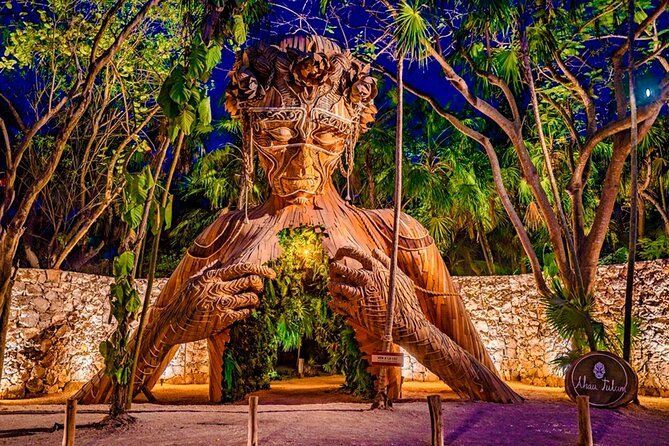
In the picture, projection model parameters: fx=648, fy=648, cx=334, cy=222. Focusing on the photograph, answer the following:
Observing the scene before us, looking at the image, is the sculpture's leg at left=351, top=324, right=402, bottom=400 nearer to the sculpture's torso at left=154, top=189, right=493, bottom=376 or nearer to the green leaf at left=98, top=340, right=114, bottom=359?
the sculpture's torso at left=154, top=189, right=493, bottom=376

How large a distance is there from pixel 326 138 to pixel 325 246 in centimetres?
139

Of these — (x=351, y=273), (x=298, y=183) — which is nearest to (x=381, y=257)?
(x=351, y=273)

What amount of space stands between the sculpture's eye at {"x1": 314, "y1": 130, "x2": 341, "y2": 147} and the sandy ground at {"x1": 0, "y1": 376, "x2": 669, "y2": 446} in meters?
3.21

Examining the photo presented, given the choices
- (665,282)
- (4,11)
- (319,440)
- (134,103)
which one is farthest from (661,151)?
(4,11)

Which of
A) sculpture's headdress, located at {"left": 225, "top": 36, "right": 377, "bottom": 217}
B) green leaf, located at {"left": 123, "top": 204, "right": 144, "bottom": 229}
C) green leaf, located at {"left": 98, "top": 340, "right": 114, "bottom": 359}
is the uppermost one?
sculpture's headdress, located at {"left": 225, "top": 36, "right": 377, "bottom": 217}

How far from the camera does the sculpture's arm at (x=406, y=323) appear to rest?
24.0 ft

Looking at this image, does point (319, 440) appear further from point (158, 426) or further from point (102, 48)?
point (102, 48)

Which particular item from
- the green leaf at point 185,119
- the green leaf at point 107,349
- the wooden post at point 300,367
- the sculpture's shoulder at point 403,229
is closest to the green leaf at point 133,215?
the green leaf at point 185,119

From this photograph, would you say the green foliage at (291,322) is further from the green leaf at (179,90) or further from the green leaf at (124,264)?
the green leaf at (179,90)

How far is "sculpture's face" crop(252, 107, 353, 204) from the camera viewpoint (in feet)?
26.5

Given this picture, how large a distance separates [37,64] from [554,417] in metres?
11.5

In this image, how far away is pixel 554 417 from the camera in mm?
7094

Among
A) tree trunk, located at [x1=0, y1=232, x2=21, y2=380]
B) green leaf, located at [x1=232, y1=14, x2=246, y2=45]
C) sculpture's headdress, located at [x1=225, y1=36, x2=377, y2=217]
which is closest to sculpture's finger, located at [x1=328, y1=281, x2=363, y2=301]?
sculpture's headdress, located at [x1=225, y1=36, x2=377, y2=217]

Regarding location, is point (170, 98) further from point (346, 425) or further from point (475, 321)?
point (475, 321)
